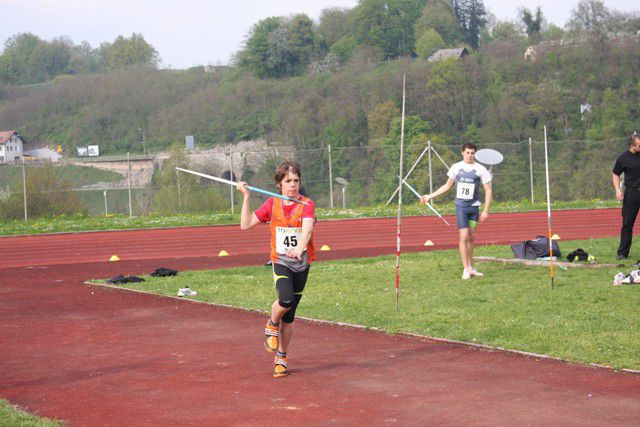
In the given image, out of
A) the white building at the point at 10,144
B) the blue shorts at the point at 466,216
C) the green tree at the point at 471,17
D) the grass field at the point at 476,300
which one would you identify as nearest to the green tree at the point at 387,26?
the green tree at the point at 471,17

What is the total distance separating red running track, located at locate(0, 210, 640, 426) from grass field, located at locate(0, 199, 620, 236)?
17465 mm

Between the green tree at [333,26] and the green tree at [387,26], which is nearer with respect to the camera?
the green tree at [387,26]

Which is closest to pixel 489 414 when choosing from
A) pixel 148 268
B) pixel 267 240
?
pixel 148 268

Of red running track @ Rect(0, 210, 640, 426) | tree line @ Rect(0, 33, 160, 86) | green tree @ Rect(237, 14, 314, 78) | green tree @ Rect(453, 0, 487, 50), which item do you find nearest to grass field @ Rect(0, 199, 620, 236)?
red running track @ Rect(0, 210, 640, 426)

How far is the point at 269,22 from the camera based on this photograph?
13788cm

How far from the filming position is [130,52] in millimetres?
181000

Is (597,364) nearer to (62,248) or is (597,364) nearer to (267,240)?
(267,240)

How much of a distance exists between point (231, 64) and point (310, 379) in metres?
138

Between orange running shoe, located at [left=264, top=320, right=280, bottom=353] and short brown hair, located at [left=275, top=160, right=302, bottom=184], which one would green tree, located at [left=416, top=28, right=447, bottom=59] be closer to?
short brown hair, located at [left=275, top=160, right=302, bottom=184]

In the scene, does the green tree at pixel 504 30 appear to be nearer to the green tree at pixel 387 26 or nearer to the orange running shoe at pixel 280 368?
the green tree at pixel 387 26

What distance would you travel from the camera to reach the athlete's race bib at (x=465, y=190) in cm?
1472

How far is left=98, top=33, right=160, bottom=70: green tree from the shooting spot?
587 feet

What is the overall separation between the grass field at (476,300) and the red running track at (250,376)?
1.44 ft

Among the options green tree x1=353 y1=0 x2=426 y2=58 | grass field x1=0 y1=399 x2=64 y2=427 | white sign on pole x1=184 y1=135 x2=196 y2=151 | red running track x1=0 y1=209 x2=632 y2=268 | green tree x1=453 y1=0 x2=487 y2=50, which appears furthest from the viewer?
green tree x1=453 y1=0 x2=487 y2=50
